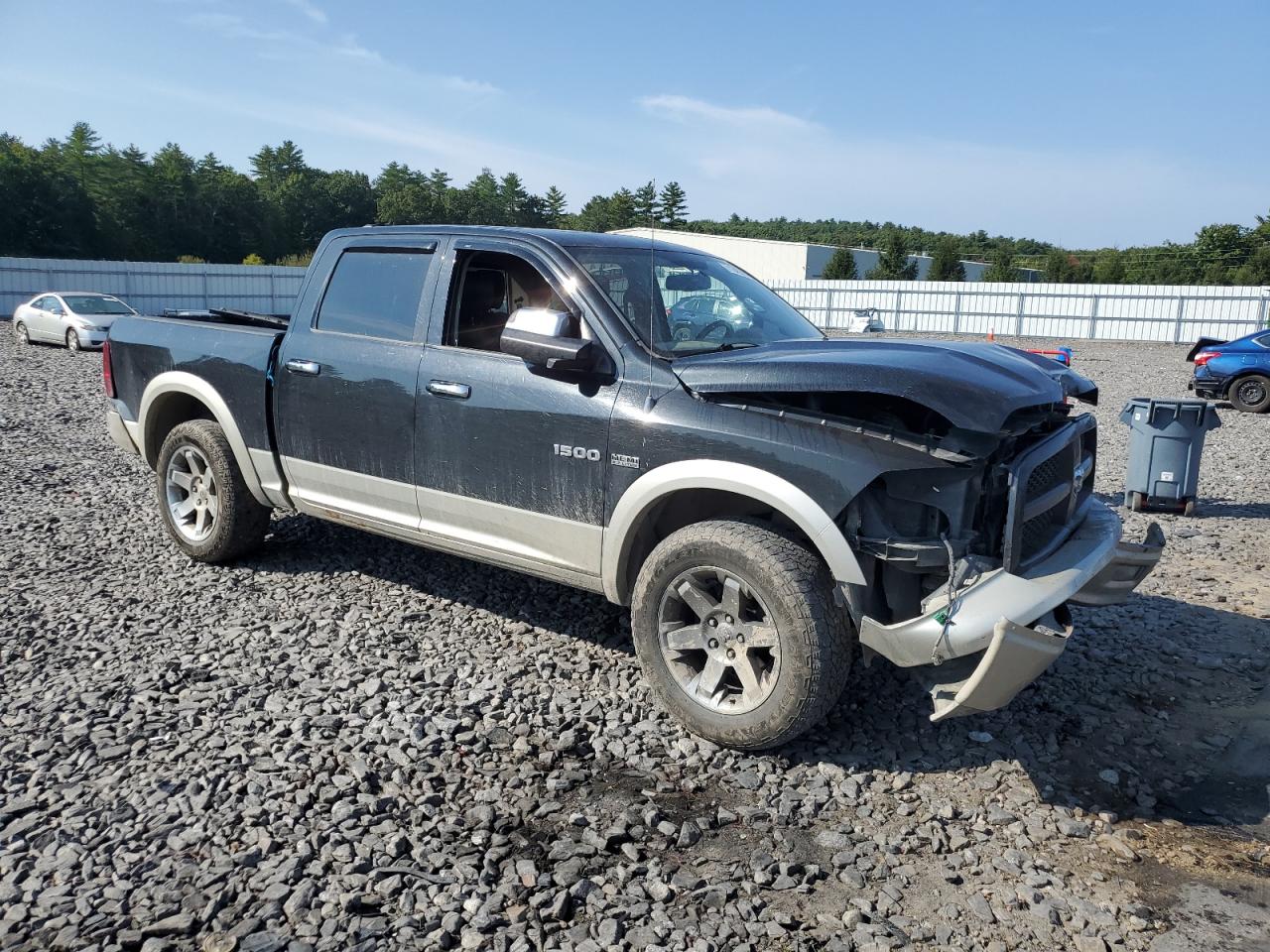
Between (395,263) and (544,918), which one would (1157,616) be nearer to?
(544,918)

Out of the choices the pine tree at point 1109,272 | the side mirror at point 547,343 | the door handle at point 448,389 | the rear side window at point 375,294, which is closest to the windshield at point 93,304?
the rear side window at point 375,294

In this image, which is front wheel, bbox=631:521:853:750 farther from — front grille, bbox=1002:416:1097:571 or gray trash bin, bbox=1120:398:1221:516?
gray trash bin, bbox=1120:398:1221:516

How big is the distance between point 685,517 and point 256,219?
8019cm

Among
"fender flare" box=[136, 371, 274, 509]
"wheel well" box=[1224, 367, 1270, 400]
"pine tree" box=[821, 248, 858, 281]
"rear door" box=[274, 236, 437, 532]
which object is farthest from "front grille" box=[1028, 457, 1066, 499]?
"pine tree" box=[821, 248, 858, 281]

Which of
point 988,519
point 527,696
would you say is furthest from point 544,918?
point 988,519

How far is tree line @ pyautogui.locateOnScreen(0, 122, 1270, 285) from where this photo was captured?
57.3 meters

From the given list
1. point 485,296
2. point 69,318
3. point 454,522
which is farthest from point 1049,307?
point 454,522

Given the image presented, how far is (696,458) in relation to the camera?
3928 millimetres

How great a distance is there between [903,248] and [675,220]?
216 feet

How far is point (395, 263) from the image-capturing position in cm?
518

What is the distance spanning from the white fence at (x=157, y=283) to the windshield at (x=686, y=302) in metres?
28.4

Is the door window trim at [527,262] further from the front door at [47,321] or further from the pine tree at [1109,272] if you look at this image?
the pine tree at [1109,272]

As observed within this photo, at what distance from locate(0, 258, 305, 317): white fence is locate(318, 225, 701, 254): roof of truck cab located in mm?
27627

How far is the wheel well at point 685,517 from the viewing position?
13.3ft
